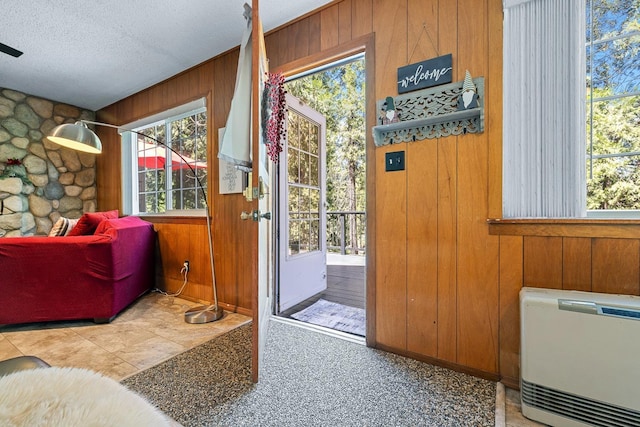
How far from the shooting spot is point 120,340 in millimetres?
1921

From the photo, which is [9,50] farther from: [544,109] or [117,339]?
[544,109]

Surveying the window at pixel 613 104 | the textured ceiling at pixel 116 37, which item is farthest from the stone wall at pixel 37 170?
the window at pixel 613 104

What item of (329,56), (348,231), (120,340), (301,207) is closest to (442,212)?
(329,56)

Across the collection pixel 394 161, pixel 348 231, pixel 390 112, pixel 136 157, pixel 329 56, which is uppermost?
pixel 329 56

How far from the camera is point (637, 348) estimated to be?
1009 millimetres

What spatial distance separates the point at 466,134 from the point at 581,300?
2.99 feet

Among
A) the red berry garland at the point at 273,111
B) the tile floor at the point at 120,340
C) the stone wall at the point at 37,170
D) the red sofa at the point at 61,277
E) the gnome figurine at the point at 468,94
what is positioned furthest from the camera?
the stone wall at the point at 37,170

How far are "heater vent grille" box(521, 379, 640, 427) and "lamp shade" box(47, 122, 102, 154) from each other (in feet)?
10.5

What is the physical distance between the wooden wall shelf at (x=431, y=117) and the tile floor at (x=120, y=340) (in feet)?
4.55

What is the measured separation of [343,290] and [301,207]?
3.56ft

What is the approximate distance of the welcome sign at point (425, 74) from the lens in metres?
1.55

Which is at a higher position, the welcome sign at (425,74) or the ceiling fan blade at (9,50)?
the ceiling fan blade at (9,50)

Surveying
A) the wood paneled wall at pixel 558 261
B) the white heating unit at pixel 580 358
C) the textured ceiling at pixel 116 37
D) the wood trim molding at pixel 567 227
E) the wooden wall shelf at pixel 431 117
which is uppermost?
the textured ceiling at pixel 116 37

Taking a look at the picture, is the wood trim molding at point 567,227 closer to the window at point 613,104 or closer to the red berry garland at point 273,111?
the window at point 613,104
